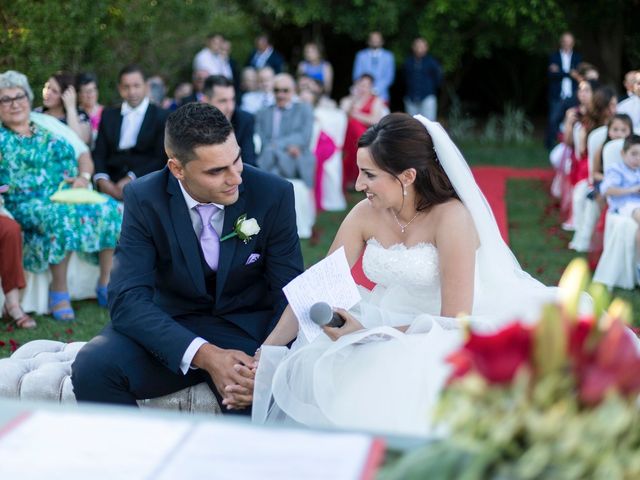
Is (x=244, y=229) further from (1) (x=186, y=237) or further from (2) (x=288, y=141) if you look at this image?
(2) (x=288, y=141)

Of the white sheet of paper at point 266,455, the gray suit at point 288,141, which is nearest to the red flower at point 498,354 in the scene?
the white sheet of paper at point 266,455

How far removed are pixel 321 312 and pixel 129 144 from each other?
471 cm

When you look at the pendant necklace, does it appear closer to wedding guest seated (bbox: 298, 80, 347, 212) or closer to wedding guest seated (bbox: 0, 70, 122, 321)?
wedding guest seated (bbox: 0, 70, 122, 321)

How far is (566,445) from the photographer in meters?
1.61

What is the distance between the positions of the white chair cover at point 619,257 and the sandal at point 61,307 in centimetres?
417

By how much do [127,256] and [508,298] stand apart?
1.65 metres

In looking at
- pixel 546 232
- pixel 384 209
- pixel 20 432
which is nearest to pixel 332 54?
pixel 546 232

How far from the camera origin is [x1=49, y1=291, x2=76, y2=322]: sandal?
659cm

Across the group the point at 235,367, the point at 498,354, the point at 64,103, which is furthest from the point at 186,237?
the point at 64,103

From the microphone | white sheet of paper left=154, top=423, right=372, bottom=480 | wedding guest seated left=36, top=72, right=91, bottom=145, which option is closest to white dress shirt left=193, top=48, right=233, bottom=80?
wedding guest seated left=36, top=72, right=91, bottom=145

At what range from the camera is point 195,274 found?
156 inches

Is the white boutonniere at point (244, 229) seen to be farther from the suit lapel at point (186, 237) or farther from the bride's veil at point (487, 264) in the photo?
the bride's veil at point (487, 264)

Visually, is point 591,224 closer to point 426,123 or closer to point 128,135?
point 128,135

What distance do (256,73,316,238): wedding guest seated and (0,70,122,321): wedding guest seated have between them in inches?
141
